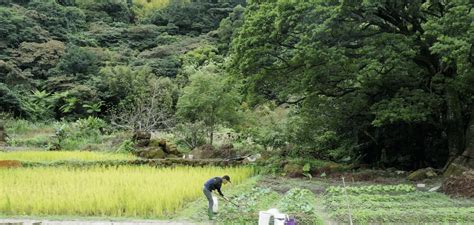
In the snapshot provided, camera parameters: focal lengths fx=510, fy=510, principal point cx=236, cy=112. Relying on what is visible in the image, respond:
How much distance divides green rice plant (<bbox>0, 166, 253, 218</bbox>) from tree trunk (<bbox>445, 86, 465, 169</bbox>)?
6.76 m

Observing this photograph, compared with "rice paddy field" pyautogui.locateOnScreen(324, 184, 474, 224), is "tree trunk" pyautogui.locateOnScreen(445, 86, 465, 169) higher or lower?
higher

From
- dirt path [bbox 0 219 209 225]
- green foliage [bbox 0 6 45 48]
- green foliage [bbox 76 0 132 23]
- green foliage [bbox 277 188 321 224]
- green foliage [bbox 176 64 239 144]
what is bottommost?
dirt path [bbox 0 219 209 225]

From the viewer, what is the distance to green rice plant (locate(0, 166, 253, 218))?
9.95 m

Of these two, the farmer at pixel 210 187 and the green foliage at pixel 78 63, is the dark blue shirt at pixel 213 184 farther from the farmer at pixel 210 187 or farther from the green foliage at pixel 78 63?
the green foliage at pixel 78 63

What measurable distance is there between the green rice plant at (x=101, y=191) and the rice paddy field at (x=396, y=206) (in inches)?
130

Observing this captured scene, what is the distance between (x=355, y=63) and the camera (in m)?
16.1

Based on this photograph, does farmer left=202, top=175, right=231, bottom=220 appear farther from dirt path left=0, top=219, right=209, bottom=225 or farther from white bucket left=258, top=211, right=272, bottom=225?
white bucket left=258, top=211, right=272, bottom=225

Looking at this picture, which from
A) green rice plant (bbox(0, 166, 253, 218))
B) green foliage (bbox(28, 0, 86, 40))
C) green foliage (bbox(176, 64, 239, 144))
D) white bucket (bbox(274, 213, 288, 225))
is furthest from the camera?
green foliage (bbox(28, 0, 86, 40))

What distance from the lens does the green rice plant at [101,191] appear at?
9945 mm

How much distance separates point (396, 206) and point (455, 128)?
727 centimetres

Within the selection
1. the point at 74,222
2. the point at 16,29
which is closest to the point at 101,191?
the point at 74,222

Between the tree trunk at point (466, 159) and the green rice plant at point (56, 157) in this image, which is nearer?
the tree trunk at point (466, 159)

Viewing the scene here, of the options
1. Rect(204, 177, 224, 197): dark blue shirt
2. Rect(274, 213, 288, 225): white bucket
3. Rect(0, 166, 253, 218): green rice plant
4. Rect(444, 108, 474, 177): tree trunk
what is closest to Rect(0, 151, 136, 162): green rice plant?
Rect(0, 166, 253, 218): green rice plant

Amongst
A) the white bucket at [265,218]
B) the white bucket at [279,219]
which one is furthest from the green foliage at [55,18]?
the white bucket at [279,219]
